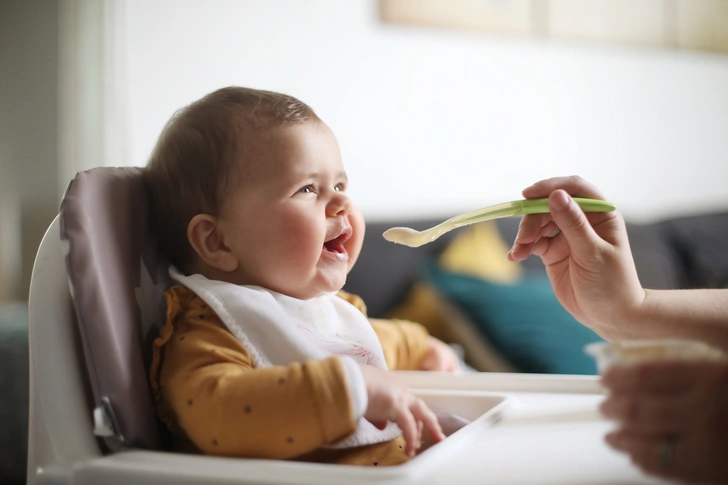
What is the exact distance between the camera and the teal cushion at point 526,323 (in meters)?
1.39

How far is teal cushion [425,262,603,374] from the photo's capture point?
4.56 feet

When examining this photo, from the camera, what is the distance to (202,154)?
25.4 inches

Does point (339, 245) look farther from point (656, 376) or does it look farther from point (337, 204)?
point (656, 376)

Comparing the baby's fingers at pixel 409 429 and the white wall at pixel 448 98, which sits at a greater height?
the white wall at pixel 448 98

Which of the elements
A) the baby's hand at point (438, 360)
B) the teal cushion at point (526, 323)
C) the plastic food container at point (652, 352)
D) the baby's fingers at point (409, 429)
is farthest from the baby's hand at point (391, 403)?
the teal cushion at point (526, 323)

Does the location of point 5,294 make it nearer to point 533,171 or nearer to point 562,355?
point 562,355

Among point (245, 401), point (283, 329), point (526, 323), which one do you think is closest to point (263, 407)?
point (245, 401)

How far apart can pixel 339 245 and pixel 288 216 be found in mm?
86

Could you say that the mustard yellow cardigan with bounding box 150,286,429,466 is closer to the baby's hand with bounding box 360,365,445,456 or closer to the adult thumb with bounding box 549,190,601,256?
the baby's hand with bounding box 360,365,445,456

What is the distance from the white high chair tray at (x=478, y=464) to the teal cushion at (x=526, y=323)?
0.79 m

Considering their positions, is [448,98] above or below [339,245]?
above

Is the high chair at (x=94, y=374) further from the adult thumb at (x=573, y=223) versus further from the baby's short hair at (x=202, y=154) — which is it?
the adult thumb at (x=573, y=223)

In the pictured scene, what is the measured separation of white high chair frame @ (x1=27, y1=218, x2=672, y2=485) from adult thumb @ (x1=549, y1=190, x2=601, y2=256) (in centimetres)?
16

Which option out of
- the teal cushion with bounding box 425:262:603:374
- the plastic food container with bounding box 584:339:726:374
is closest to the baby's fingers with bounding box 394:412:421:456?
the plastic food container with bounding box 584:339:726:374
